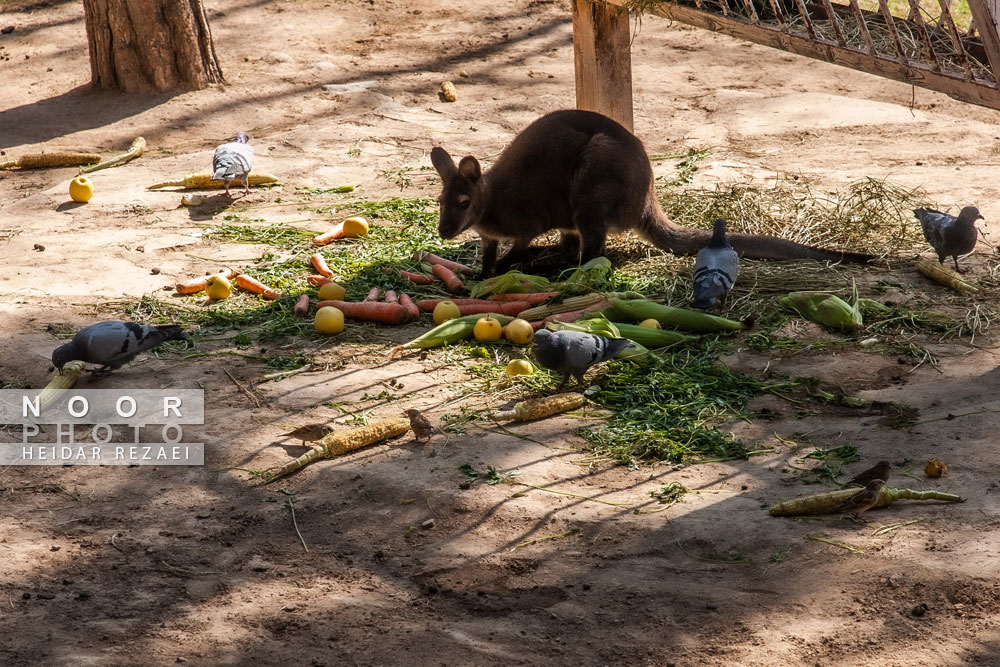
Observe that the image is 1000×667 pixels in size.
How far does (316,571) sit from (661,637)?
115cm

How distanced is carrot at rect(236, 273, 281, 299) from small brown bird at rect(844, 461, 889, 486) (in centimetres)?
347

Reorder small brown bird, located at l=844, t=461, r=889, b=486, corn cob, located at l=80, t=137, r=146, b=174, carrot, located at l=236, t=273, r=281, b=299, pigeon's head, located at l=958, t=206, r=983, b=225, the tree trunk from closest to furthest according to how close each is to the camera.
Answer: small brown bird, located at l=844, t=461, r=889, b=486
pigeon's head, located at l=958, t=206, r=983, b=225
carrot, located at l=236, t=273, r=281, b=299
corn cob, located at l=80, t=137, r=146, b=174
the tree trunk

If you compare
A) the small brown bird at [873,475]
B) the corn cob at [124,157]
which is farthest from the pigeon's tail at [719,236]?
the corn cob at [124,157]

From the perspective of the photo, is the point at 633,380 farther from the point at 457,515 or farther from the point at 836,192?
the point at 836,192

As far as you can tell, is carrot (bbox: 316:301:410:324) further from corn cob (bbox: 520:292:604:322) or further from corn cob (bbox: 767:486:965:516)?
corn cob (bbox: 767:486:965:516)

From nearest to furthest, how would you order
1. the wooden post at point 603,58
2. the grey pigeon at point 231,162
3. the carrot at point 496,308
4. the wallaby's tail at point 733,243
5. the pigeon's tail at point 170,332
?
the pigeon's tail at point 170,332 < the carrot at point 496,308 < the wallaby's tail at point 733,243 < the grey pigeon at point 231,162 < the wooden post at point 603,58

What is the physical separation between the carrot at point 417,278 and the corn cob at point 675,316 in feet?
4.38

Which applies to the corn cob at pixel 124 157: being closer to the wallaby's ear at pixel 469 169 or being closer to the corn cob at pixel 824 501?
the wallaby's ear at pixel 469 169

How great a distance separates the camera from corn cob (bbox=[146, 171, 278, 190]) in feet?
26.0

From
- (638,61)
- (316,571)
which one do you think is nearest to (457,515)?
(316,571)

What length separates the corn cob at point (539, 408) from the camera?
4598mm

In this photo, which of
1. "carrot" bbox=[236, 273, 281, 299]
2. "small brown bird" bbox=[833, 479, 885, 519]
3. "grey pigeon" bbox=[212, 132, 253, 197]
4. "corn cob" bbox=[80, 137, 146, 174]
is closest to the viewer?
"small brown bird" bbox=[833, 479, 885, 519]

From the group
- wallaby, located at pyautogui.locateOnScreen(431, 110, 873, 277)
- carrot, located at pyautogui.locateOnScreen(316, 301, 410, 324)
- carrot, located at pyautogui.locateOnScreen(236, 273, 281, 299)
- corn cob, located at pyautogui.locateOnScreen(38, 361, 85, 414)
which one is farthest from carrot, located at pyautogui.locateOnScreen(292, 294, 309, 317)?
corn cob, located at pyautogui.locateOnScreen(38, 361, 85, 414)

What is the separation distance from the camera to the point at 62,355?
190 inches
